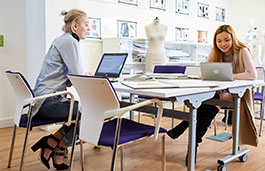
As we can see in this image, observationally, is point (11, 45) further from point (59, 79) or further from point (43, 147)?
point (43, 147)

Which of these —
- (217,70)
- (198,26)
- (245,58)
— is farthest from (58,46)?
→ (198,26)

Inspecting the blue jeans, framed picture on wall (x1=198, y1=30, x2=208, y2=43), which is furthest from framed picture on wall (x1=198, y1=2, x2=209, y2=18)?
the blue jeans

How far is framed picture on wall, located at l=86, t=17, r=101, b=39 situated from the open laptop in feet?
5.43

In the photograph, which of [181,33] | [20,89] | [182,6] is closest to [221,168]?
[20,89]

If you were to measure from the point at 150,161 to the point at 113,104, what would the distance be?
1.19 m

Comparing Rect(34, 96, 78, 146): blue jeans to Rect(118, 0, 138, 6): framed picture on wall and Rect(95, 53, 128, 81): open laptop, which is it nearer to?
Rect(95, 53, 128, 81): open laptop

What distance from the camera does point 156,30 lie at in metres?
4.33

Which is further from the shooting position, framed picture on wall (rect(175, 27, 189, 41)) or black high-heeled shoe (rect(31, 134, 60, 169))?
Answer: framed picture on wall (rect(175, 27, 189, 41))

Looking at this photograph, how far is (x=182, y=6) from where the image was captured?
220 inches

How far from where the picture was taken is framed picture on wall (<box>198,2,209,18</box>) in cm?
602

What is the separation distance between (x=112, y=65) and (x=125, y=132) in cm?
93

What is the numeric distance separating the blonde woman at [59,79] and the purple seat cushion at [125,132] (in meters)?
0.48

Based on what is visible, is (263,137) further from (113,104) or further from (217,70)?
(113,104)

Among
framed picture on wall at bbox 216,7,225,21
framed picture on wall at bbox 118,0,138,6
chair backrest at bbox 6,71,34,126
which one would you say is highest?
framed picture on wall at bbox 216,7,225,21
